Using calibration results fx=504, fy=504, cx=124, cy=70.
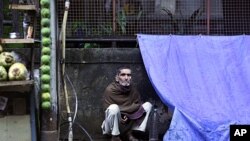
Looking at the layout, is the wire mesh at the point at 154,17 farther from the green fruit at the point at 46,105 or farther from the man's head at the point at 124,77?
the green fruit at the point at 46,105

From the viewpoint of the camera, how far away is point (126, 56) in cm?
874

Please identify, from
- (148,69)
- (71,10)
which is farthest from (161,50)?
(71,10)

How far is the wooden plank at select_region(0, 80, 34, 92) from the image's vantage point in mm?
6848

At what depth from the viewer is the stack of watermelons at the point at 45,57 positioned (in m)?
7.27

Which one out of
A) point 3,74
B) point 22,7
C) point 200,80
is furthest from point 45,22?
point 200,80

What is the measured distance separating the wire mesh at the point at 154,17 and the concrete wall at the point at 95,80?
16.5 inches

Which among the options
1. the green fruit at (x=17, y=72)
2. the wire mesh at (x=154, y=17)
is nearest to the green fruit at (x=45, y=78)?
the green fruit at (x=17, y=72)

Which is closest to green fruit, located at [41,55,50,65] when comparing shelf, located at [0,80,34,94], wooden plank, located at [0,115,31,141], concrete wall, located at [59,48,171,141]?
shelf, located at [0,80,34,94]

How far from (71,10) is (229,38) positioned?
2.78m

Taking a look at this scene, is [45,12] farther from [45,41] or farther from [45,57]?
[45,57]

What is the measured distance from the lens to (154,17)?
911 cm

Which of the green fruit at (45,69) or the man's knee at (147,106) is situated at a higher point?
the green fruit at (45,69)

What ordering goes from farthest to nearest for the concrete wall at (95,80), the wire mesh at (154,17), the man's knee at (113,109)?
the wire mesh at (154,17) → the concrete wall at (95,80) → the man's knee at (113,109)

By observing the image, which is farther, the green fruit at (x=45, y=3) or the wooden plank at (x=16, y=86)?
the green fruit at (x=45, y=3)
